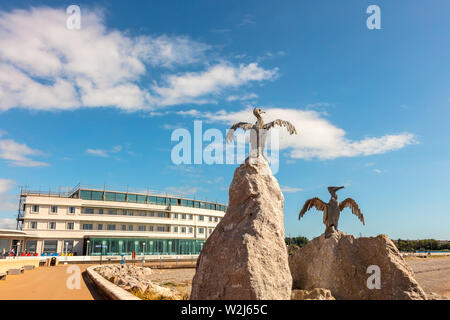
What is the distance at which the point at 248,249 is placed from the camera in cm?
636

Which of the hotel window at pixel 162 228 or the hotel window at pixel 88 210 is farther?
the hotel window at pixel 162 228

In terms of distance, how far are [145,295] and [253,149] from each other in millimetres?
5507

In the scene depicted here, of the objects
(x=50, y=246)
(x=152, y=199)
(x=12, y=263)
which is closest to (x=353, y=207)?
(x=12, y=263)

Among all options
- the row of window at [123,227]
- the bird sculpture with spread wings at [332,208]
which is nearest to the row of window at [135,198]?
the row of window at [123,227]

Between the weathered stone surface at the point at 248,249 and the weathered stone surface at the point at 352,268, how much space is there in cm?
394

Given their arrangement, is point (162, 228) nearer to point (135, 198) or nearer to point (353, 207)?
point (135, 198)

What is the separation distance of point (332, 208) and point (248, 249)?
6.75 meters

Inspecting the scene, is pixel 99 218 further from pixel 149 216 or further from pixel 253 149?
pixel 253 149

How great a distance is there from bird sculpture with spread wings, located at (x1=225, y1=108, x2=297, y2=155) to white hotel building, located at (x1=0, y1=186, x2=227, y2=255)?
34.4m

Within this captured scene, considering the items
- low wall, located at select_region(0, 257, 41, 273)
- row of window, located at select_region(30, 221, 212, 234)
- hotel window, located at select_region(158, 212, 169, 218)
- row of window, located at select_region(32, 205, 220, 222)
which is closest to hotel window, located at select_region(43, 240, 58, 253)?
row of window, located at select_region(30, 221, 212, 234)

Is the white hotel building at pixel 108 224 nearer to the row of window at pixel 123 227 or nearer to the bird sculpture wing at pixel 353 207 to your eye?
the row of window at pixel 123 227

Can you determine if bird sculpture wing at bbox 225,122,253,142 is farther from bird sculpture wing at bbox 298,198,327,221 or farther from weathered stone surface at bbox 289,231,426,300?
bird sculpture wing at bbox 298,198,327,221

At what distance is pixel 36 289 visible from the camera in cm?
1338

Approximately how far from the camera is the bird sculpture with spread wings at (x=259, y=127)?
8377 millimetres
